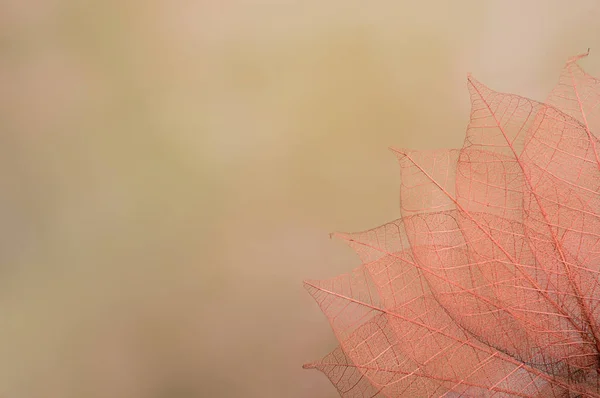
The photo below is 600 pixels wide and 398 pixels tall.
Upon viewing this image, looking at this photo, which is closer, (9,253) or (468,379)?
(468,379)

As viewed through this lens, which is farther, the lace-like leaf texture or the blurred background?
the blurred background

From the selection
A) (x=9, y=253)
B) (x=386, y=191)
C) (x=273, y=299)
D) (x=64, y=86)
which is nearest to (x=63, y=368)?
(x=9, y=253)

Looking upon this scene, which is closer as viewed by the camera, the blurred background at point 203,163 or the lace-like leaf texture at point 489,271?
the lace-like leaf texture at point 489,271

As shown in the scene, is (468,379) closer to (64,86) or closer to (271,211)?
(271,211)

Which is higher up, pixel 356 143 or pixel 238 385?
pixel 356 143
